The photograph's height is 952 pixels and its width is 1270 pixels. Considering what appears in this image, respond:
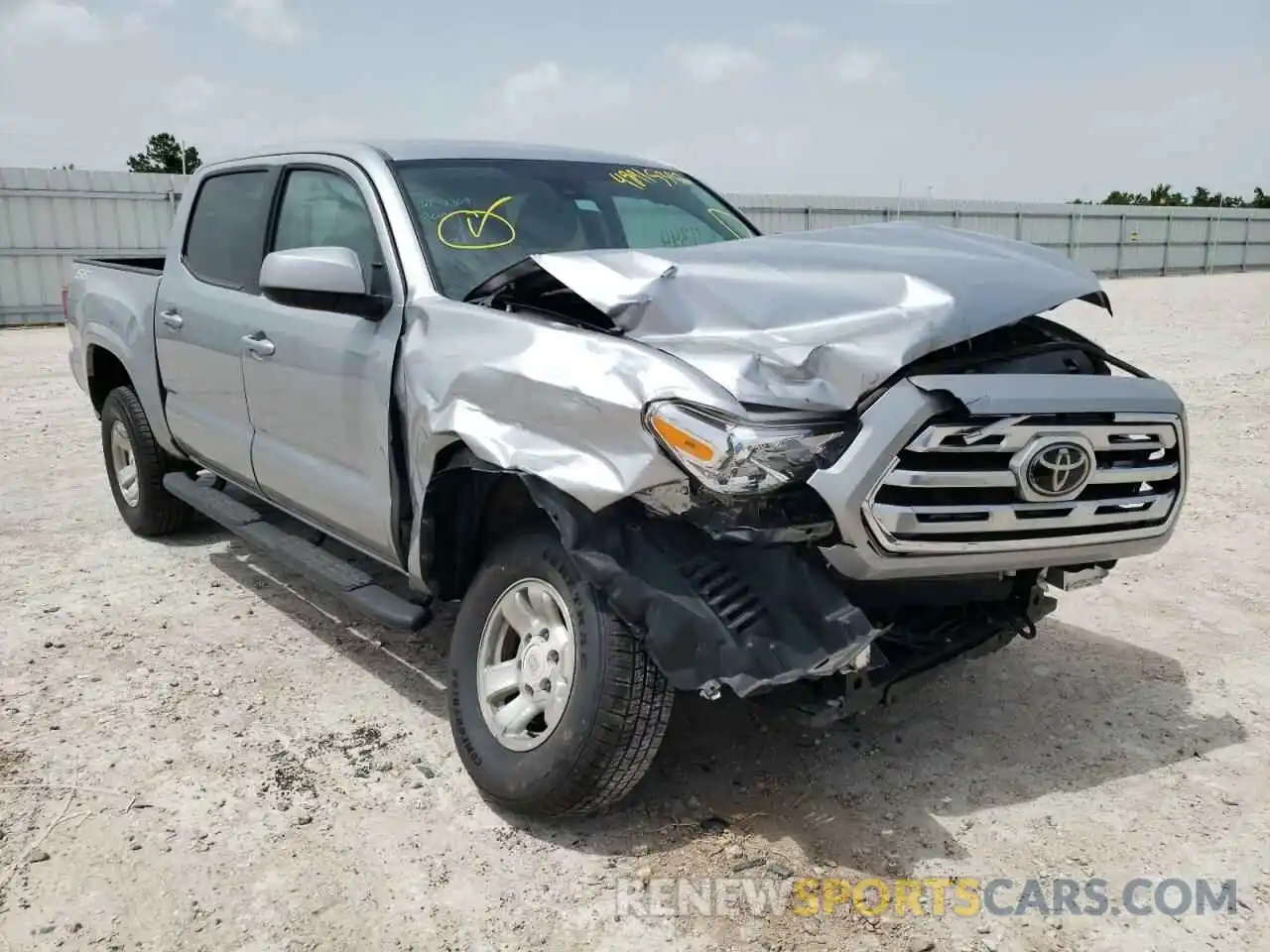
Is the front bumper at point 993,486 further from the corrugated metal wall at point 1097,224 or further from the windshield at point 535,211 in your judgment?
the corrugated metal wall at point 1097,224

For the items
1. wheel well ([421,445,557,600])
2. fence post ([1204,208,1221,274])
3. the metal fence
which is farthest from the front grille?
fence post ([1204,208,1221,274])

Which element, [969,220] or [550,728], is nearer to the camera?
[550,728]

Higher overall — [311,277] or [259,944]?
[311,277]

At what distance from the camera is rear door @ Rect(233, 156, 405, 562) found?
11.4 feet

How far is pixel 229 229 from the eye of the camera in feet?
15.4

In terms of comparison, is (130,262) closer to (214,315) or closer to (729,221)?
(214,315)

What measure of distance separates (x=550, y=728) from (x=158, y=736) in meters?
1.55

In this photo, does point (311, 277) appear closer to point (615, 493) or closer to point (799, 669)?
point (615, 493)

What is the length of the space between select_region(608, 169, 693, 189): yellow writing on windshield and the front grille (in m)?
2.23

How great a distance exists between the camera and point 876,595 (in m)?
2.76

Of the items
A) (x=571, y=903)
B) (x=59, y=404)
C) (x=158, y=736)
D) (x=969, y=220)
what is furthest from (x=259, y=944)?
(x=969, y=220)

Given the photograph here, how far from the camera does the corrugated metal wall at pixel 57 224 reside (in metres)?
17.9

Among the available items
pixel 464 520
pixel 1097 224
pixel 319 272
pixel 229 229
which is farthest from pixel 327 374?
pixel 1097 224

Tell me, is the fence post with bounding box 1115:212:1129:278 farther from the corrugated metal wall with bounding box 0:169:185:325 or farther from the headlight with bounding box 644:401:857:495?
the headlight with bounding box 644:401:857:495
